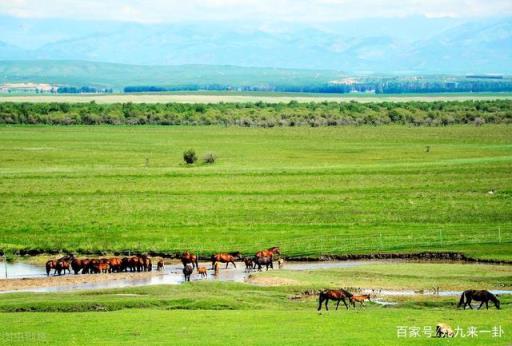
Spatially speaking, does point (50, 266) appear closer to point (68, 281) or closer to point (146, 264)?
point (68, 281)

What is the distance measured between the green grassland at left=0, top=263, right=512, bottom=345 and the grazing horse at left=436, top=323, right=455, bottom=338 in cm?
38

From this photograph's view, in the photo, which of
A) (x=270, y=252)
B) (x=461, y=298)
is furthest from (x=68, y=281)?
(x=461, y=298)

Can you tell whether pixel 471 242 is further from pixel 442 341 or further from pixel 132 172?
pixel 132 172

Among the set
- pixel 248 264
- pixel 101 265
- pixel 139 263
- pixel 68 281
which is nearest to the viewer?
pixel 68 281

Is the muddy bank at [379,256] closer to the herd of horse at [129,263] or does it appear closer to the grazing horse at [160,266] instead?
the herd of horse at [129,263]

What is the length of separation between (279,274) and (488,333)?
13.9 metres

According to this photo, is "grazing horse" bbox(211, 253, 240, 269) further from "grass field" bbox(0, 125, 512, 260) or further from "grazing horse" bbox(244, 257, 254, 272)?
"grass field" bbox(0, 125, 512, 260)

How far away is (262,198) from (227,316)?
29.9 meters

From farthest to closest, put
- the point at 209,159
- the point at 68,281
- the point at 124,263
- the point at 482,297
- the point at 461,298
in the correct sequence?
1. the point at 209,159
2. the point at 124,263
3. the point at 68,281
4. the point at 461,298
5. the point at 482,297

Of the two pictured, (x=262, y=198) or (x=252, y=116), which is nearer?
(x=262, y=198)

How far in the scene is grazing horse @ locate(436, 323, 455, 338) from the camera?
22250 mm

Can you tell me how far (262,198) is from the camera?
5656 centimetres

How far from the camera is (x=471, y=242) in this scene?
4141cm

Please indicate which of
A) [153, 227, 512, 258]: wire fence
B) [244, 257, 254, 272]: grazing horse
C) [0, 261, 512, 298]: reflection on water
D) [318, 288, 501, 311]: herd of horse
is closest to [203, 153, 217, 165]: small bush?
[153, 227, 512, 258]: wire fence
